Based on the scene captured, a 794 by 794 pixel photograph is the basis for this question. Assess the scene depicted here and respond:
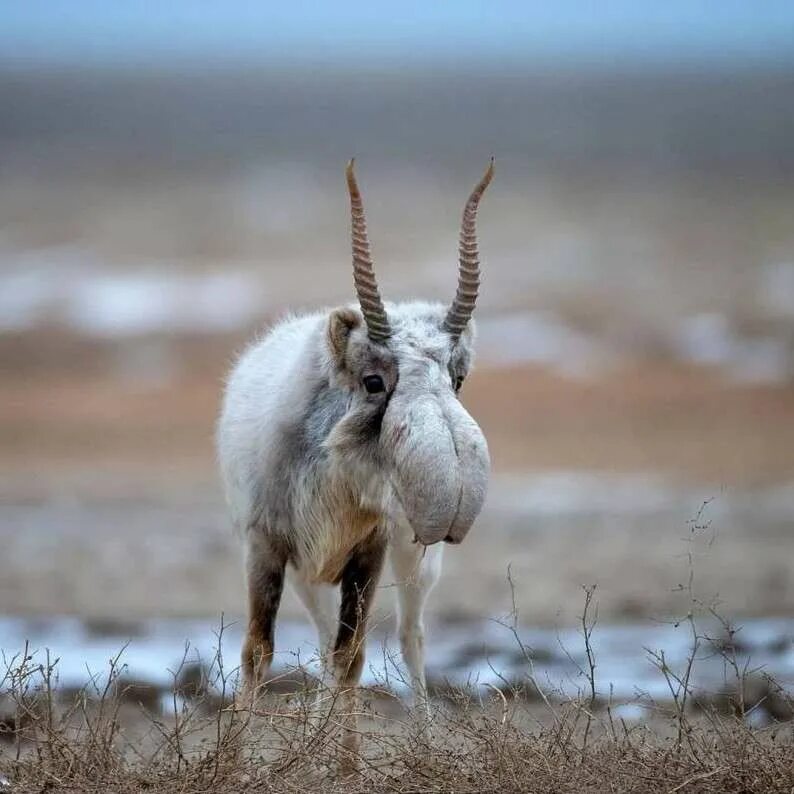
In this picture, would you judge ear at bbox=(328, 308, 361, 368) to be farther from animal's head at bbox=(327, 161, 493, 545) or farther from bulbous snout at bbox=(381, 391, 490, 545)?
bulbous snout at bbox=(381, 391, 490, 545)

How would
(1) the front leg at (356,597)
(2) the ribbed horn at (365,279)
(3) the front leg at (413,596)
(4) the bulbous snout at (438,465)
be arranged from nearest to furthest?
1. (4) the bulbous snout at (438,465)
2. (2) the ribbed horn at (365,279)
3. (1) the front leg at (356,597)
4. (3) the front leg at (413,596)

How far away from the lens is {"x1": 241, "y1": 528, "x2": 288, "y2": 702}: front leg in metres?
6.95

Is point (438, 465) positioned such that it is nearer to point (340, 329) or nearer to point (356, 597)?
point (340, 329)

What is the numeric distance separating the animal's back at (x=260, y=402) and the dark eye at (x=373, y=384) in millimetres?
453

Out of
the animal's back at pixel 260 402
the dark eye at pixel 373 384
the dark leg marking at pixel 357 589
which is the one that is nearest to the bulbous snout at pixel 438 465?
the dark eye at pixel 373 384

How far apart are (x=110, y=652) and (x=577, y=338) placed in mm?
18642

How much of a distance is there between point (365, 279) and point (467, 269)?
437 mm

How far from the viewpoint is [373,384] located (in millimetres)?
6480

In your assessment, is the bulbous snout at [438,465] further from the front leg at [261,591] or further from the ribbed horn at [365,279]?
the front leg at [261,591]

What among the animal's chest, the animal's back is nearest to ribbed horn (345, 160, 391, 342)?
the animal's back

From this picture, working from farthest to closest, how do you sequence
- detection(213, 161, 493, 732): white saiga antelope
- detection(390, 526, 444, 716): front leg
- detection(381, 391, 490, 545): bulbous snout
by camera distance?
detection(390, 526, 444, 716): front leg < detection(213, 161, 493, 732): white saiga antelope < detection(381, 391, 490, 545): bulbous snout

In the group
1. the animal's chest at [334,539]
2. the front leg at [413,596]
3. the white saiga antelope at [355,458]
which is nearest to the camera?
the white saiga antelope at [355,458]

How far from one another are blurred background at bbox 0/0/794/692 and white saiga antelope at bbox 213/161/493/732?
342cm

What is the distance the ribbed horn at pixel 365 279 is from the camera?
6367mm
